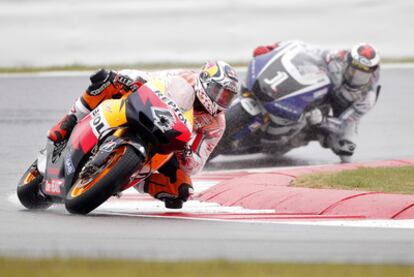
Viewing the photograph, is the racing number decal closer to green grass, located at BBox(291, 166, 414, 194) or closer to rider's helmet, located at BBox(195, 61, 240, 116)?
rider's helmet, located at BBox(195, 61, 240, 116)

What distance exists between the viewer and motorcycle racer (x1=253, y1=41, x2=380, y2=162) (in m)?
13.9

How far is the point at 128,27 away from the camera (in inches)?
707

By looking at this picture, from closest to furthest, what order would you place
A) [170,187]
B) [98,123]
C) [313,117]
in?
[98,123] → [170,187] → [313,117]

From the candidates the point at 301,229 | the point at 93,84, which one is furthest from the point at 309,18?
the point at 301,229

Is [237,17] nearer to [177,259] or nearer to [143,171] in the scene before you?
[143,171]

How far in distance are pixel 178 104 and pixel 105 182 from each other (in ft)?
3.52

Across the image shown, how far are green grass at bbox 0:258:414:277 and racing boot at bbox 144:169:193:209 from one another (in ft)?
10.9

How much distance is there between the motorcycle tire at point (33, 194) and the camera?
959 cm

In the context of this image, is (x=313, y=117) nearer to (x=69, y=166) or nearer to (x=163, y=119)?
(x=69, y=166)

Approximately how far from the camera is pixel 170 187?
957 centimetres

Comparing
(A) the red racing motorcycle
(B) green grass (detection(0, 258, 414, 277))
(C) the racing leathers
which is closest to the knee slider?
(C) the racing leathers

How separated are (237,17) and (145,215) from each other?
30.7 ft

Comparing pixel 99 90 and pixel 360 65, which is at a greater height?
pixel 99 90

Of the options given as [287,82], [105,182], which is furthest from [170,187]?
[287,82]
